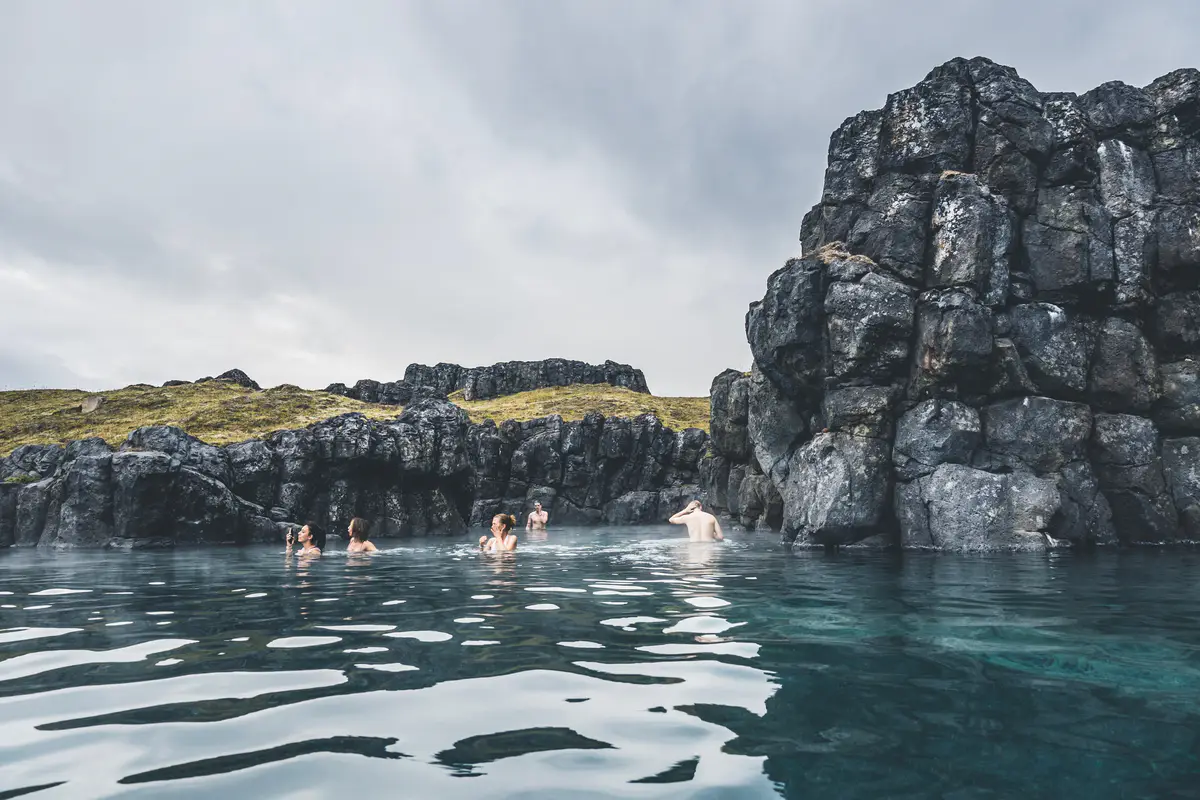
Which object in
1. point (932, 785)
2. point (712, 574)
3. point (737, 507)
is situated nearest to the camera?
point (932, 785)

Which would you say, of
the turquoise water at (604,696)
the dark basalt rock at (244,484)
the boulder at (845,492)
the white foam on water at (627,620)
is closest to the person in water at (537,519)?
the dark basalt rock at (244,484)

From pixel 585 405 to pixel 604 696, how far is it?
343ft

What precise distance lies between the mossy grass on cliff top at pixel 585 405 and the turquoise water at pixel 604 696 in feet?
255

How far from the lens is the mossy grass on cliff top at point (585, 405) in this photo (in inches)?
3915

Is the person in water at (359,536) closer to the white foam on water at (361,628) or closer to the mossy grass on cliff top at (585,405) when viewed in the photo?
the white foam on water at (361,628)

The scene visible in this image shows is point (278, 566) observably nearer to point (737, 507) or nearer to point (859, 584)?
point (859, 584)

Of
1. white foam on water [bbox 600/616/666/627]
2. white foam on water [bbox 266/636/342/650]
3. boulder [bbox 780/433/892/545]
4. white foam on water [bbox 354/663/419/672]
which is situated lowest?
white foam on water [bbox 600/616/666/627]

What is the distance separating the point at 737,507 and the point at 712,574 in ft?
111

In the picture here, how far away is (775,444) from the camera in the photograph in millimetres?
32719

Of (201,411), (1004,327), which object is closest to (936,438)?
(1004,327)

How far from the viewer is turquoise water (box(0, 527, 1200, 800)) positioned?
3668 mm

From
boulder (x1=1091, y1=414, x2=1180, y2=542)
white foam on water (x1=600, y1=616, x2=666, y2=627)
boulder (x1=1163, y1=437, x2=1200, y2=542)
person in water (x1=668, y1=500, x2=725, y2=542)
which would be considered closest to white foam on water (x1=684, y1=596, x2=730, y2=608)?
white foam on water (x1=600, y1=616, x2=666, y2=627)

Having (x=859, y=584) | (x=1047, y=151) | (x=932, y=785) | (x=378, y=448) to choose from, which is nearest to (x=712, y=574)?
(x=859, y=584)

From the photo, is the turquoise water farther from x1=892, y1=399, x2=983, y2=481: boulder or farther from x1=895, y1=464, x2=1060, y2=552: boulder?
x1=892, y1=399, x2=983, y2=481: boulder
